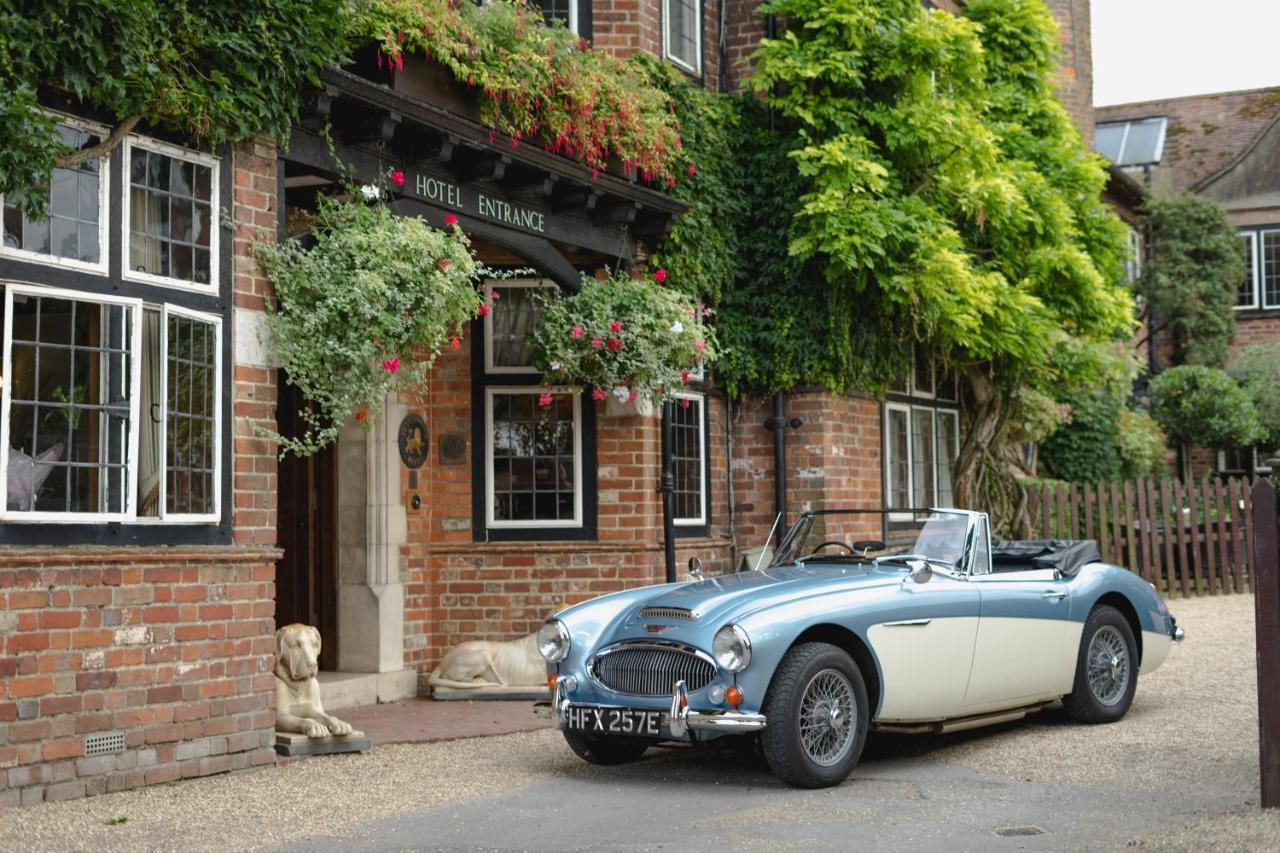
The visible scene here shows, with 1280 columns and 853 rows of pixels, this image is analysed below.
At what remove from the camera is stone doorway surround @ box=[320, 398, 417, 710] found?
37.3 ft

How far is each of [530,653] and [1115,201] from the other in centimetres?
2138

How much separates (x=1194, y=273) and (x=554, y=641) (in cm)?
2482

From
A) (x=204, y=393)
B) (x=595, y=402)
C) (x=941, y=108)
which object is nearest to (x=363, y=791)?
(x=204, y=393)

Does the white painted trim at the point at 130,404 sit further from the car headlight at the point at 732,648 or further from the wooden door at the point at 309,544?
the wooden door at the point at 309,544

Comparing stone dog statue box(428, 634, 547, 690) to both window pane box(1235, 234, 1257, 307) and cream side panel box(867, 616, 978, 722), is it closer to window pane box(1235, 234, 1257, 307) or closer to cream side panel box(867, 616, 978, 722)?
cream side panel box(867, 616, 978, 722)

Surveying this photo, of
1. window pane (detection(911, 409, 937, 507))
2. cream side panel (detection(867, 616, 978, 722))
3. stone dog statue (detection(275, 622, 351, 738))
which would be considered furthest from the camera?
window pane (detection(911, 409, 937, 507))

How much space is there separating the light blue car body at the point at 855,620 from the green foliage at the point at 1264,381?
67.0ft

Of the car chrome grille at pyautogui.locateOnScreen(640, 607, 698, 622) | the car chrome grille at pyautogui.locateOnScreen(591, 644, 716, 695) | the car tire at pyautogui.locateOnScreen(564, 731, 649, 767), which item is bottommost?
the car tire at pyautogui.locateOnScreen(564, 731, 649, 767)

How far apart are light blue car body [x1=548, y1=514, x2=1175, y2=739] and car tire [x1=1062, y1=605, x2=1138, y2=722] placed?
14 cm

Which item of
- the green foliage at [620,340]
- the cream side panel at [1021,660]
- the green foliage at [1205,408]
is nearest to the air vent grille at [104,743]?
the cream side panel at [1021,660]

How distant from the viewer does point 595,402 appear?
1210 cm

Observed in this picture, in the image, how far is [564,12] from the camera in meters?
12.4

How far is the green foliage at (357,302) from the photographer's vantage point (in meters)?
8.39

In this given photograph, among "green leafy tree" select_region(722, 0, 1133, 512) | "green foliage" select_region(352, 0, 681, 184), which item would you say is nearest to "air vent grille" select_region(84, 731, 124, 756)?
"green foliage" select_region(352, 0, 681, 184)
